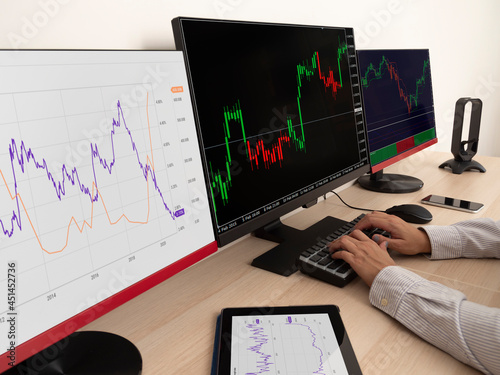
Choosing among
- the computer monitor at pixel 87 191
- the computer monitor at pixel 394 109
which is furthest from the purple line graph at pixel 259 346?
the computer monitor at pixel 394 109

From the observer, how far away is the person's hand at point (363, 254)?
0.77 metres

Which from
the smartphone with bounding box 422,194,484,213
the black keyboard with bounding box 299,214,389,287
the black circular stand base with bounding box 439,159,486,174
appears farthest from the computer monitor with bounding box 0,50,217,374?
the black circular stand base with bounding box 439,159,486,174

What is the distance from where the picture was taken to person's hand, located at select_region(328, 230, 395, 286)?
0.77m

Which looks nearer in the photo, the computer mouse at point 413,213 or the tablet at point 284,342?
the tablet at point 284,342

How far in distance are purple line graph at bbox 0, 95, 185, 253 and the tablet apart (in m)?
0.22

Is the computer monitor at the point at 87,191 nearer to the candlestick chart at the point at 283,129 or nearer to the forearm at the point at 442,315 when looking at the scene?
the candlestick chart at the point at 283,129

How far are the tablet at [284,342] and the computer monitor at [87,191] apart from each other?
141 mm

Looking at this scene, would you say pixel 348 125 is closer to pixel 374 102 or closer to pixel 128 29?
pixel 374 102

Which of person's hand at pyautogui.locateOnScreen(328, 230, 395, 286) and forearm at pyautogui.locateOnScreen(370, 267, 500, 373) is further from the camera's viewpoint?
person's hand at pyautogui.locateOnScreen(328, 230, 395, 286)

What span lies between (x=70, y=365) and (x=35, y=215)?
24cm

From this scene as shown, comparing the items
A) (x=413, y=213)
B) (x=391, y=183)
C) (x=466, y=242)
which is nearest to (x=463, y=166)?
(x=391, y=183)

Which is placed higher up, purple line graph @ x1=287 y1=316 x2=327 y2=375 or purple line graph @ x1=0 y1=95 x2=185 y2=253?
purple line graph @ x1=0 y1=95 x2=185 y2=253

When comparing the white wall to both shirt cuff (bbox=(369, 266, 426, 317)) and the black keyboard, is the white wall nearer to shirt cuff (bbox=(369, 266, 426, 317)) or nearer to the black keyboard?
the black keyboard

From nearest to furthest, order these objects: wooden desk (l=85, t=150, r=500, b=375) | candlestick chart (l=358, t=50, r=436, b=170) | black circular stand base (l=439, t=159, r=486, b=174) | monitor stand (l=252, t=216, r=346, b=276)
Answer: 1. wooden desk (l=85, t=150, r=500, b=375)
2. monitor stand (l=252, t=216, r=346, b=276)
3. candlestick chart (l=358, t=50, r=436, b=170)
4. black circular stand base (l=439, t=159, r=486, b=174)
